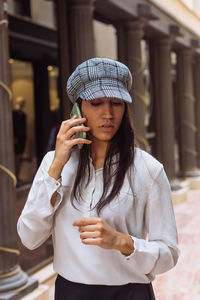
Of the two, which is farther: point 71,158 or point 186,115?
point 186,115

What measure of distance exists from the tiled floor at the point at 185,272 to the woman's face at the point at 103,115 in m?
3.59

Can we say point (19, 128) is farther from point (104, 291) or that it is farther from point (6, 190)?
point (104, 291)

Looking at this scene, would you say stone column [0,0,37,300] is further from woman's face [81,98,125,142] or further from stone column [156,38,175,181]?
stone column [156,38,175,181]

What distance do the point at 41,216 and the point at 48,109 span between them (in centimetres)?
874

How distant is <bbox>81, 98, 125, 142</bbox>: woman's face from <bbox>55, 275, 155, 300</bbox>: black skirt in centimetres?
50

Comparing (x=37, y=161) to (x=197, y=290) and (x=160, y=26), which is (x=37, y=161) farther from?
(x=197, y=290)

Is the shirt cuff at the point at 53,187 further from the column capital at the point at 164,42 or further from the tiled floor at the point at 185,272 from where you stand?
the column capital at the point at 164,42

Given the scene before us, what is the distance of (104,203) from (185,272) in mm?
4374

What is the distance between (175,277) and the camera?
5.44 metres

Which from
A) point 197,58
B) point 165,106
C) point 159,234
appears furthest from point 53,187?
point 197,58

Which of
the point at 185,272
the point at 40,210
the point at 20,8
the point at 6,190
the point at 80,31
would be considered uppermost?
the point at 20,8

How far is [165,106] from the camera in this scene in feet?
33.5

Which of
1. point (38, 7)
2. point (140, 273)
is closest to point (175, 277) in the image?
point (140, 273)

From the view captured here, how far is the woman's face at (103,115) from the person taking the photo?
1572 millimetres
